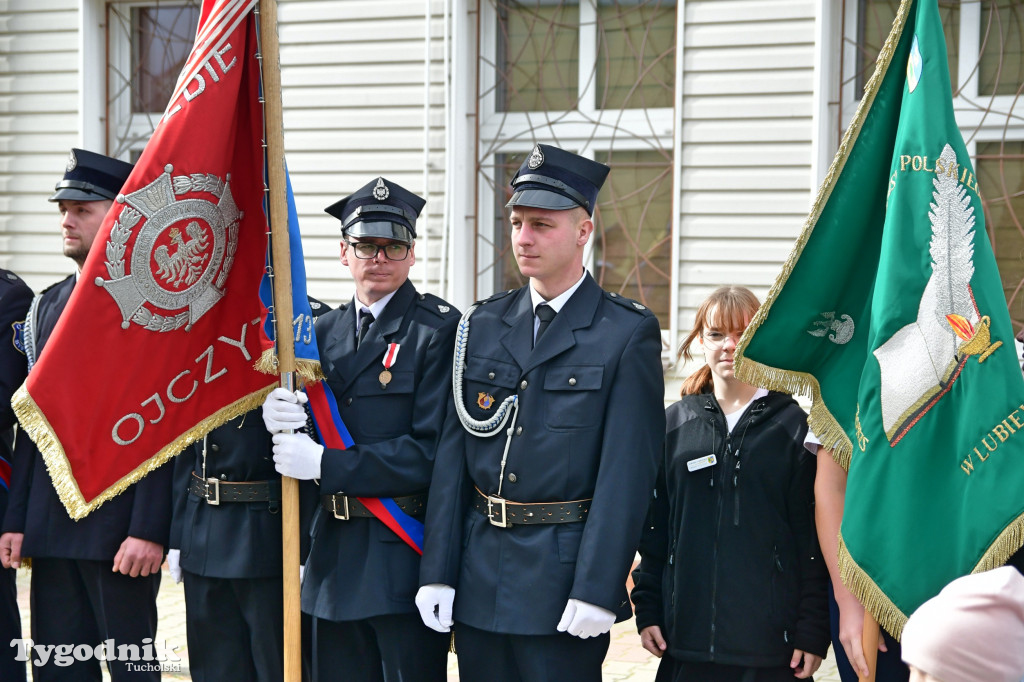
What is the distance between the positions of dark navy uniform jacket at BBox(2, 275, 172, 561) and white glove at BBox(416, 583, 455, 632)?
→ 123cm

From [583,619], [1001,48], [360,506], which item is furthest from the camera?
[1001,48]

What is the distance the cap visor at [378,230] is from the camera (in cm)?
334

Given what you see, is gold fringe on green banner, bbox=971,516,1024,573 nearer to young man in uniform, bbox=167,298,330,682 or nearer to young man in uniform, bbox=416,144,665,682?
young man in uniform, bbox=416,144,665,682

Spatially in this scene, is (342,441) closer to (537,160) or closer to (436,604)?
(436,604)

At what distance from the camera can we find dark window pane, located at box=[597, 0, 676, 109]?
266 inches

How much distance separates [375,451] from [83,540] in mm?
1293

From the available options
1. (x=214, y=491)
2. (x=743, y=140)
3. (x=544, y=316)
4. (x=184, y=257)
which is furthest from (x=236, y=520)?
(x=743, y=140)

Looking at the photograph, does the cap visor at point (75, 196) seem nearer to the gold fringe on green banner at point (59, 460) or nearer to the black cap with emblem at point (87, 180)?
the black cap with emblem at point (87, 180)

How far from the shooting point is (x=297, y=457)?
10.2 feet

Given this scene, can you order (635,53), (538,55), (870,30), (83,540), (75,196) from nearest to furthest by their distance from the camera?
(83,540) → (75,196) → (870,30) → (635,53) → (538,55)

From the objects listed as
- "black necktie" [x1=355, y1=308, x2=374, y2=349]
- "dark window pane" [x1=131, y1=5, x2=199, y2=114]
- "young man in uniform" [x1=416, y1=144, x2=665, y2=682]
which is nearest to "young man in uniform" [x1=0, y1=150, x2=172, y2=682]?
"black necktie" [x1=355, y1=308, x2=374, y2=349]

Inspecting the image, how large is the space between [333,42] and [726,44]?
270cm

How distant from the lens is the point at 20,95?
798 centimetres

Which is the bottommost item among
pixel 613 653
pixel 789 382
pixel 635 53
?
pixel 613 653
